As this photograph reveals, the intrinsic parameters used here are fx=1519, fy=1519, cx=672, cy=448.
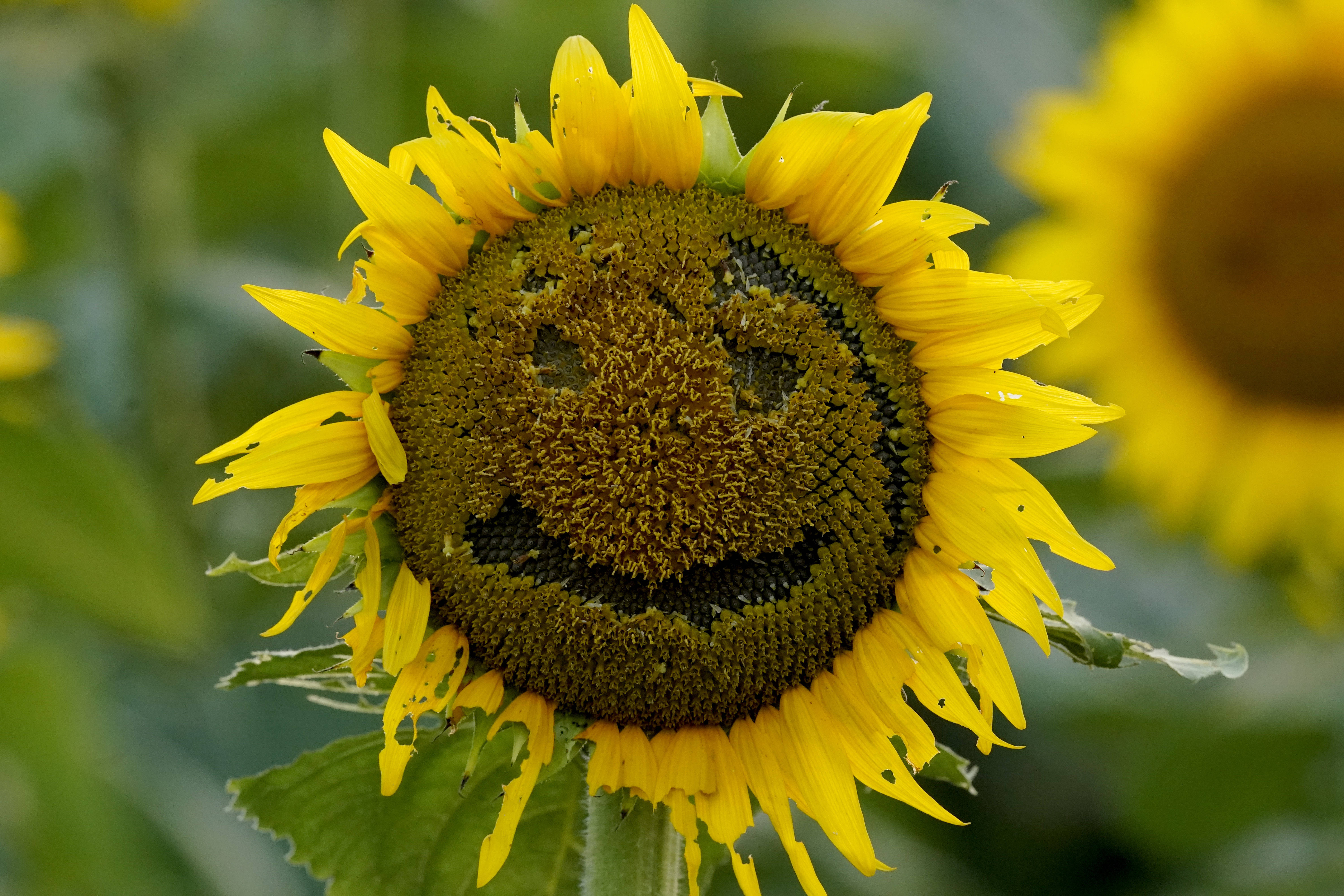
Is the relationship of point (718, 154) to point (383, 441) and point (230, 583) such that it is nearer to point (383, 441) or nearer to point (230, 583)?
point (383, 441)

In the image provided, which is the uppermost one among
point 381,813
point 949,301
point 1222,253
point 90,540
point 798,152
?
point 798,152

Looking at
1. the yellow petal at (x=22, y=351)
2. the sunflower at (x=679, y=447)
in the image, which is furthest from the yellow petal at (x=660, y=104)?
the yellow petal at (x=22, y=351)

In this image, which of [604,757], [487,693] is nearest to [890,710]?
[604,757]

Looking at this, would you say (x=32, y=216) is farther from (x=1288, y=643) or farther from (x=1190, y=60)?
(x=1288, y=643)

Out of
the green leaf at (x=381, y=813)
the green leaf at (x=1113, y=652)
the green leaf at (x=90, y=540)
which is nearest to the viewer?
the green leaf at (x=1113, y=652)

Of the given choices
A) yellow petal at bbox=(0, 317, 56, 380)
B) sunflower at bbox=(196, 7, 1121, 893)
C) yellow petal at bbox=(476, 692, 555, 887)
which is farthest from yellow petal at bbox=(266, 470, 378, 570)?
yellow petal at bbox=(0, 317, 56, 380)

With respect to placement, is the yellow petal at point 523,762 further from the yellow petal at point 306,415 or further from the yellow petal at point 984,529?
the yellow petal at point 984,529
